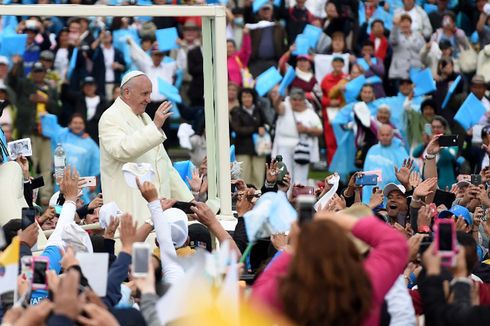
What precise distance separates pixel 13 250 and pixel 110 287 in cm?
67

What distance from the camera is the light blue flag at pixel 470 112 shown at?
66.9ft

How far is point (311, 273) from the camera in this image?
7250 mm

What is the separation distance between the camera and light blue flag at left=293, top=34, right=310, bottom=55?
22614 millimetres

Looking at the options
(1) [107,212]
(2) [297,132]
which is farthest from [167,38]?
(1) [107,212]

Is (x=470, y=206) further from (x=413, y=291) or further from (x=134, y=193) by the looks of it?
(x=413, y=291)

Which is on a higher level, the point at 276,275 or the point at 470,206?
the point at 276,275

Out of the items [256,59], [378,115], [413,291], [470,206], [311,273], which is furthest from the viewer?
[256,59]

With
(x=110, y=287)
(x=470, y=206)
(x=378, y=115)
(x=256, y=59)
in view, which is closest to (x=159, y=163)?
(x=470, y=206)

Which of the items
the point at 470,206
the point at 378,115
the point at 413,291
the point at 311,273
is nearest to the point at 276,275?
the point at 311,273

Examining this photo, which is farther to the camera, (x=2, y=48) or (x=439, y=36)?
(x=439, y=36)

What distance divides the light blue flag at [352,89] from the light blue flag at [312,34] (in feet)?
4.02

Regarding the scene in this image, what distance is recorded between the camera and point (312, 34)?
22.9 metres

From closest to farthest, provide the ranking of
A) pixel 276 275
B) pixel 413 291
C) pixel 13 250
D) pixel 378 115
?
pixel 276 275 < pixel 13 250 < pixel 413 291 < pixel 378 115

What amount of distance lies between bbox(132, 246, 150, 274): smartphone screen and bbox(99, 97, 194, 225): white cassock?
419 cm
